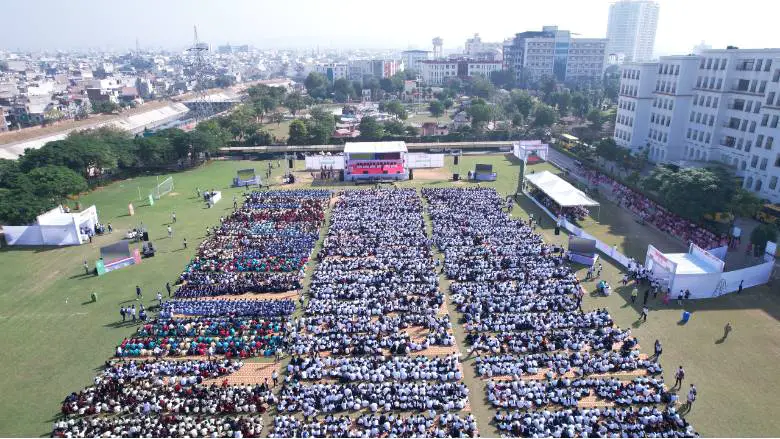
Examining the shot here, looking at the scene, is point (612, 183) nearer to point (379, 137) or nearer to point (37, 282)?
point (379, 137)

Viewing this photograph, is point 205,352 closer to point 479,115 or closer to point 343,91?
point 479,115

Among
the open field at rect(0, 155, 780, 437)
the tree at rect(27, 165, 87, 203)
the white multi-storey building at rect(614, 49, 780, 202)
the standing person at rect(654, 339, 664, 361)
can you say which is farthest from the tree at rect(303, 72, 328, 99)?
the standing person at rect(654, 339, 664, 361)

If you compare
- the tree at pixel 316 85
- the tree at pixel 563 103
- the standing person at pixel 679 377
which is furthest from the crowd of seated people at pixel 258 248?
the tree at pixel 316 85

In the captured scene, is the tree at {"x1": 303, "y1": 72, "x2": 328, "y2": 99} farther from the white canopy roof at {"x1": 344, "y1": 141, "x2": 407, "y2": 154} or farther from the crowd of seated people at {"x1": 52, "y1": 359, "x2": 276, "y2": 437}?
the crowd of seated people at {"x1": 52, "y1": 359, "x2": 276, "y2": 437}

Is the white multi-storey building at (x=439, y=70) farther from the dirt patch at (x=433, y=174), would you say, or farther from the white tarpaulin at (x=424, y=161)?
the dirt patch at (x=433, y=174)

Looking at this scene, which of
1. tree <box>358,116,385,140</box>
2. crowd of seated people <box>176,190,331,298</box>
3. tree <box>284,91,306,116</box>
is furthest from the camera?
tree <box>284,91,306,116</box>

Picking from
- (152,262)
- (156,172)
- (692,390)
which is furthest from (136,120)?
(692,390)
